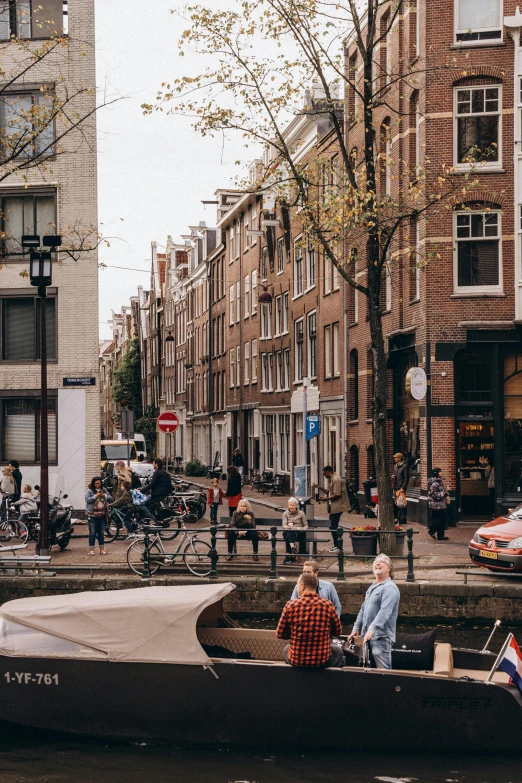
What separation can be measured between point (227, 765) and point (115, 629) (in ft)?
6.18

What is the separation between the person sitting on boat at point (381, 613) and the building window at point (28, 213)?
71.5 feet

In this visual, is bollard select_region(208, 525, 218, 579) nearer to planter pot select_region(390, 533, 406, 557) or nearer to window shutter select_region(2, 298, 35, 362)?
planter pot select_region(390, 533, 406, 557)

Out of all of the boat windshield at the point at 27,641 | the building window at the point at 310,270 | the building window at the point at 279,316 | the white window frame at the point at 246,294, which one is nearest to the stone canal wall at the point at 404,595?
the boat windshield at the point at 27,641

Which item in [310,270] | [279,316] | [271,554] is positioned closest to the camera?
[271,554]

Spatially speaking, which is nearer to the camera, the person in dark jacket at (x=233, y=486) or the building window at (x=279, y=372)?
the person in dark jacket at (x=233, y=486)

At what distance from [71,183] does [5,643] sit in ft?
67.6

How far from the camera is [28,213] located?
30.9 m

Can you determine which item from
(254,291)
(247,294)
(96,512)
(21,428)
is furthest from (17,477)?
(247,294)

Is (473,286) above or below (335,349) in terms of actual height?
above

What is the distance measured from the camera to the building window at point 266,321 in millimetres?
51031

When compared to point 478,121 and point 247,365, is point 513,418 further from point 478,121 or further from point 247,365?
point 247,365

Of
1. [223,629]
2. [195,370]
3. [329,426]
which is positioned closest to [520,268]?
[329,426]

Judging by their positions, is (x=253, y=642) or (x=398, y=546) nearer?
(x=253, y=642)

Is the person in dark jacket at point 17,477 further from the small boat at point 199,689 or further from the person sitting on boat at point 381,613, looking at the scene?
the person sitting on boat at point 381,613
